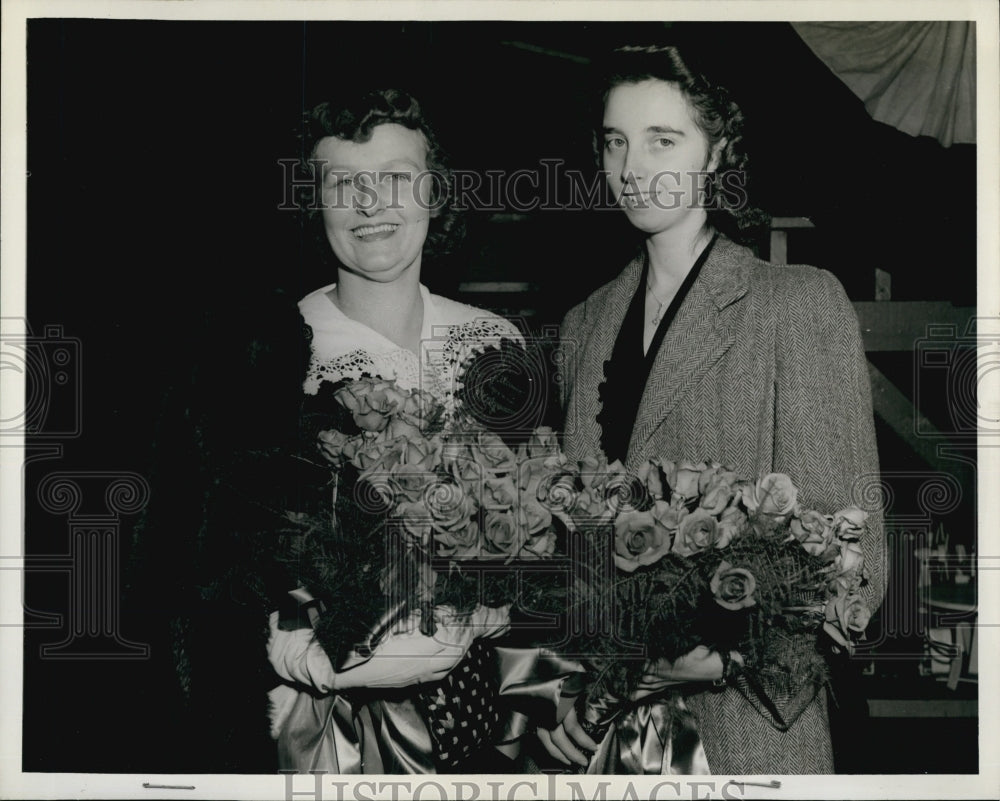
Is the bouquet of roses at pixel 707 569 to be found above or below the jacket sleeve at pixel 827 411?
below

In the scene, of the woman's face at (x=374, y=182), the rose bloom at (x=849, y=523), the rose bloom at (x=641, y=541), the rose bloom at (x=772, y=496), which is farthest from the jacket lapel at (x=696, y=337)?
the woman's face at (x=374, y=182)

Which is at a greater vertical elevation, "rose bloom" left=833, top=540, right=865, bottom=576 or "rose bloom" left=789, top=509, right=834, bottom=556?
"rose bloom" left=789, top=509, right=834, bottom=556

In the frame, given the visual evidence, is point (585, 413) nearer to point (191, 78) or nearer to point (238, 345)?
point (238, 345)

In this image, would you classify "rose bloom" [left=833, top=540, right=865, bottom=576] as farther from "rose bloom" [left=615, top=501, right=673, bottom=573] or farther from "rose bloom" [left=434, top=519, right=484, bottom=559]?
"rose bloom" [left=434, top=519, right=484, bottom=559]

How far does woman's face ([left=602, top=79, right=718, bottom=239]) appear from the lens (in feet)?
11.5

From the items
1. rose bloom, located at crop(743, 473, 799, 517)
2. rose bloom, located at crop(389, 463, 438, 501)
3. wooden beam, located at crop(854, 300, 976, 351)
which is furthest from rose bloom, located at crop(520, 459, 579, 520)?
wooden beam, located at crop(854, 300, 976, 351)

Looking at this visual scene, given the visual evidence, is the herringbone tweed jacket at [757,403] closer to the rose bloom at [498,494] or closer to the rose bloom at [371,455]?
the rose bloom at [498,494]

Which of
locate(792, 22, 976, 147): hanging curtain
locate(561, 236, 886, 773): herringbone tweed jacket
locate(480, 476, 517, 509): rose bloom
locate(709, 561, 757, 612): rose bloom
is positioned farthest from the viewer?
locate(792, 22, 976, 147): hanging curtain

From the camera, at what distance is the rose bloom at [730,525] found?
10.6 feet

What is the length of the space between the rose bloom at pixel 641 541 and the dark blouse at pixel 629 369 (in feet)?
0.83

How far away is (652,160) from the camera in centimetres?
350

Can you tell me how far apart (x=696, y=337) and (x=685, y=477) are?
17.0 inches

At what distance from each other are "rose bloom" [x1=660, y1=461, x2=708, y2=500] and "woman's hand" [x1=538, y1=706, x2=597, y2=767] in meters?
0.69

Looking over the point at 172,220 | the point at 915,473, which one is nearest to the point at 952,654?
the point at 915,473
